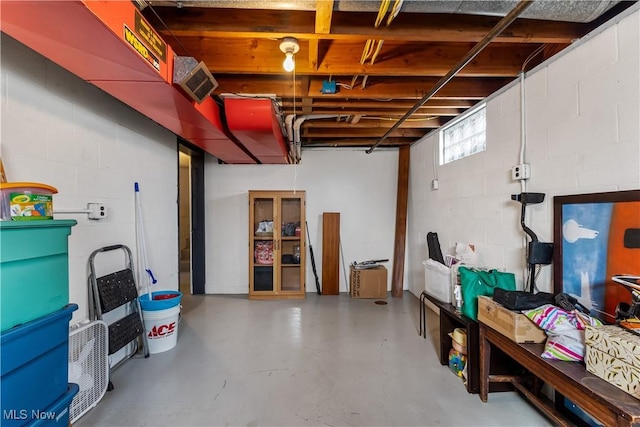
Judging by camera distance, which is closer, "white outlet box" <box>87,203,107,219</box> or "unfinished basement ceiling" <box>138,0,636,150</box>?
"unfinished basement ceiling" <box>138,0,636,150</box>

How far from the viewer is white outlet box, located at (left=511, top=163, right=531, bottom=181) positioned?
2131 mm

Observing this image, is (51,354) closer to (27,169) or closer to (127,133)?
(27,169)

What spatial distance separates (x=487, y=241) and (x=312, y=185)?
278cm

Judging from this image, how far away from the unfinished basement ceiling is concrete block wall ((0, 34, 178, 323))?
835mm

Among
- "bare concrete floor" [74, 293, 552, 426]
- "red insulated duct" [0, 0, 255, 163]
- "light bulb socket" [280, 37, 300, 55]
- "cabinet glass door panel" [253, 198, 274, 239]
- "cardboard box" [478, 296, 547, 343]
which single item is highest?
"light bulb socket" [280, 37, 300, 55]

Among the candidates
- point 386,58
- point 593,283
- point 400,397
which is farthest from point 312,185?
point 593,283

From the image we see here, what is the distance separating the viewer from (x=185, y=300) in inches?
167

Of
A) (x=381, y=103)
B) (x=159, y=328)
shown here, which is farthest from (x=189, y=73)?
(x=159, y=328)

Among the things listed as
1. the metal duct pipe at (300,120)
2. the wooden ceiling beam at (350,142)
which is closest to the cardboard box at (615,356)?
the metal duct pipe at (300,120)

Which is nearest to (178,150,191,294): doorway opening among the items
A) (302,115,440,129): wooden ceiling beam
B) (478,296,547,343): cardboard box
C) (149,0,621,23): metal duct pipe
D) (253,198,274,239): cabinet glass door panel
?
(253,198,274,239): cabinet glass door panel

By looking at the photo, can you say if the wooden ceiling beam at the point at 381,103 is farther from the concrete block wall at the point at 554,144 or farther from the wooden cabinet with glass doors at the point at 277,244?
the wooden cabinet with glass doors at the point at 277,244

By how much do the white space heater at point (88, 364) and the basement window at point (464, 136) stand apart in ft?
12.2

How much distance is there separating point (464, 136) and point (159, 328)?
12.8ft

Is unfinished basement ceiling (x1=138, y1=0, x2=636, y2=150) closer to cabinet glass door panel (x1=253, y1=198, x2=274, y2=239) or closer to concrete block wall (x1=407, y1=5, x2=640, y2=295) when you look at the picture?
concrete block wall (x1=407, y1=5, x2=640, y2=295)
